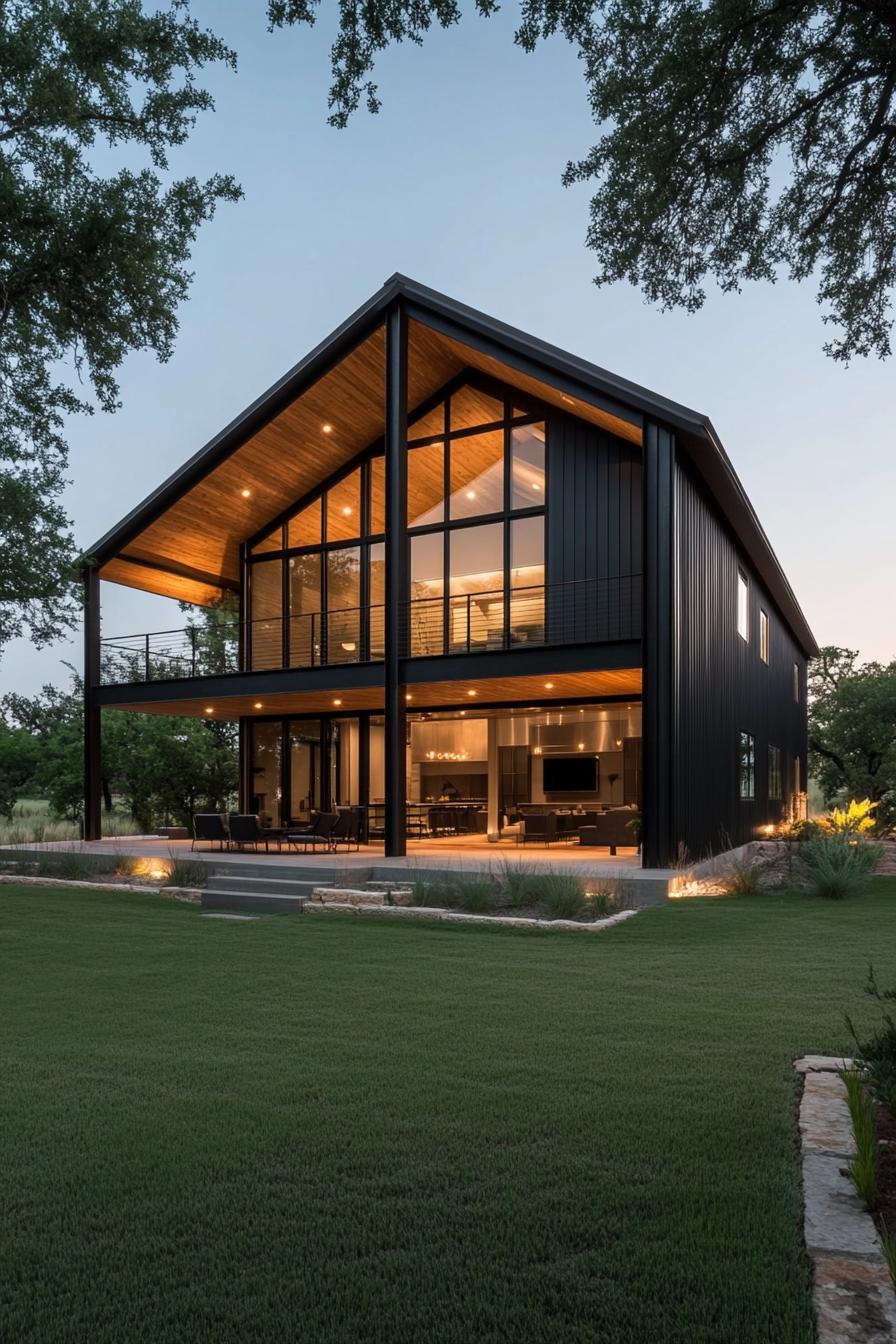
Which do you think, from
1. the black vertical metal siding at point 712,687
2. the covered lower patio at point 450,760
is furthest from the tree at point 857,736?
the covered lower patio at point 450,760

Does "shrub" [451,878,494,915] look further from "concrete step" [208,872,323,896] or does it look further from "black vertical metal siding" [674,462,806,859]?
"black vertical metal siding" [674,462,806,859]

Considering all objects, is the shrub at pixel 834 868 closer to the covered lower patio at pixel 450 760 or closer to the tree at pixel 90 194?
the covered lower patio at pixel 450 760

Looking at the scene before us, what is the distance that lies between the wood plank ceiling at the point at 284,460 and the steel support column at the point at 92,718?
3.71 ft

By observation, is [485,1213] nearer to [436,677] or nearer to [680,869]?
[680,869]

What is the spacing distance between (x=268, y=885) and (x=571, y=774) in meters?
8.24

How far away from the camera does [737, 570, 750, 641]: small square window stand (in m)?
18.3

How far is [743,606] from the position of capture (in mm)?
18844

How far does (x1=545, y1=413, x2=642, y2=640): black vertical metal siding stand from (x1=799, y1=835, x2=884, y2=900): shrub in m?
4.49

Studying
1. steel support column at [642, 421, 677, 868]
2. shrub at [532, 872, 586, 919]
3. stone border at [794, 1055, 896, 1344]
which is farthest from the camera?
steel support column at [642, 421, 677, 868]

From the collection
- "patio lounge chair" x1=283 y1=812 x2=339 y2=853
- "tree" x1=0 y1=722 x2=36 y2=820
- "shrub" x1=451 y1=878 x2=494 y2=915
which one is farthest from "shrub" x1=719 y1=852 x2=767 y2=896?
"tree" x1=0 y1=722 x2=36 y2=820

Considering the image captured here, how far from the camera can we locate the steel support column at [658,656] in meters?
12.4

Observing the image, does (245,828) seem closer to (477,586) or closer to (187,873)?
(187,873)

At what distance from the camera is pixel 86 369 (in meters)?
10.3

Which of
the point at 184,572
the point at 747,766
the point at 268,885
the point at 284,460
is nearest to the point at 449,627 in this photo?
the point at 284,460
